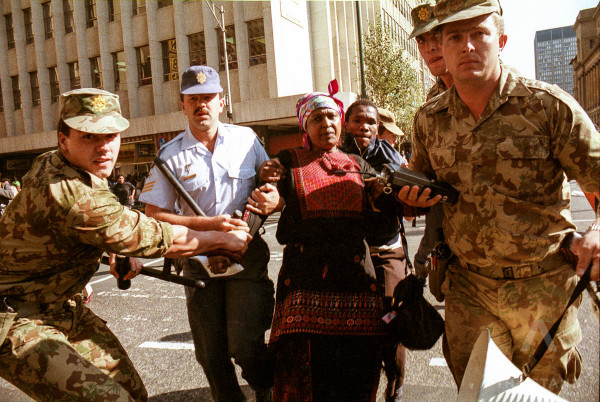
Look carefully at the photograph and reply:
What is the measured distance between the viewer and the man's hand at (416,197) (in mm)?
2305

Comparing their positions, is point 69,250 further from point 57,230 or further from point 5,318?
point 5,318

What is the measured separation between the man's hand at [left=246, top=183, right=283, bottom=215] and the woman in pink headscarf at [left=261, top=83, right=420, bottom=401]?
0.06m

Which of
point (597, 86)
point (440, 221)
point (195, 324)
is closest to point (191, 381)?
point (195, 324)

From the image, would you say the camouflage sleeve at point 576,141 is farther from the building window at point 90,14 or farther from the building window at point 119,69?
the building window at point 90,14

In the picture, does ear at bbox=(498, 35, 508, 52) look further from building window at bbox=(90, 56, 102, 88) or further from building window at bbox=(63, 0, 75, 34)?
building window at bbox=(63, 0, 75, 34)

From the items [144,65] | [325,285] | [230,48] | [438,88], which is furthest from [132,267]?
[144,65]

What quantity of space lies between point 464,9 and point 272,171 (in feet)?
4.14

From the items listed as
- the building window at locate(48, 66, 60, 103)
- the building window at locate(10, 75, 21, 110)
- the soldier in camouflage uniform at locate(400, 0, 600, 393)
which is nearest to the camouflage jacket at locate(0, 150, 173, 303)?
the soldier in camouflage uniform at locate(400, 0, 600, 393)

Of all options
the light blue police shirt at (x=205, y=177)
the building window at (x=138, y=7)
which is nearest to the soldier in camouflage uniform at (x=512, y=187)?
the light blue police shirt at (x=205, y=177)

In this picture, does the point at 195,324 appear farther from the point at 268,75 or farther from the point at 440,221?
the point at 268,75

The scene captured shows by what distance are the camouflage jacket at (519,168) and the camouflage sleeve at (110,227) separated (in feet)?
4.96

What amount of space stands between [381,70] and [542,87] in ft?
68.0

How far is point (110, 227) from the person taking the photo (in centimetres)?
221

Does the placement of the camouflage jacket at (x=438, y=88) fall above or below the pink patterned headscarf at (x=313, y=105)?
above
